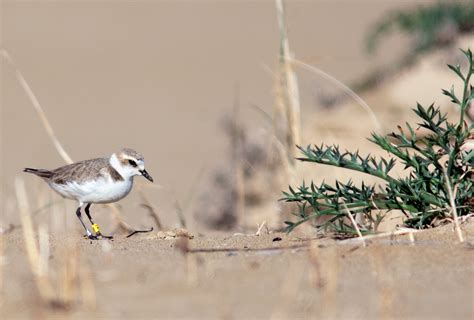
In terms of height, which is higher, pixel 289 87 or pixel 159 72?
pixel 159 72

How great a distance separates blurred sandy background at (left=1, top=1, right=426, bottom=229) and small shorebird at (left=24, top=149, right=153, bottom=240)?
1.32 m

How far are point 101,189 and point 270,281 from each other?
8.16 ft

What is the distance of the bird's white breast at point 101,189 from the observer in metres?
6.14

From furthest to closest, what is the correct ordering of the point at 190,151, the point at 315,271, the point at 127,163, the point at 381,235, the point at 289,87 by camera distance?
the point at 190,151 < the point at 289,87 < the point at 127,163 < the point at 381,235 < the point at 315,271

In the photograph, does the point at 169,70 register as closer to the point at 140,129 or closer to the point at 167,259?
the point at 140,129

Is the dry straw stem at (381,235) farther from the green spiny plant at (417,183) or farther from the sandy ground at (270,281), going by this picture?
the green spiny plant at (417,183)

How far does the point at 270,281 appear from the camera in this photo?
3.86 meters

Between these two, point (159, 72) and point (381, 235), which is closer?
point (381, 235)

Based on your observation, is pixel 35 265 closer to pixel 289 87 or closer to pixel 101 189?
pixel 101 189

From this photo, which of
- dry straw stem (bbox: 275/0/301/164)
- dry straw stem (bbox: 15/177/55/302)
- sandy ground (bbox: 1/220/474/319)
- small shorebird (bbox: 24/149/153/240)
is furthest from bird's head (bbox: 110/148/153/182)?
dry straw stem (bbox: 15/177/55/302)

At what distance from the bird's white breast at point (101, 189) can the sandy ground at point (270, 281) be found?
1340 millimetres

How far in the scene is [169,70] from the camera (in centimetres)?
2484

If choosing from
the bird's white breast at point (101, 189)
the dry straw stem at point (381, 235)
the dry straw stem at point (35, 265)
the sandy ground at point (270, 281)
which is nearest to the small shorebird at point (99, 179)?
the bird's white breast at point (101, 189)

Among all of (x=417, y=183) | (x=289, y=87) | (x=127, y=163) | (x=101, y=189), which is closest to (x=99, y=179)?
(x=101, y=189)
